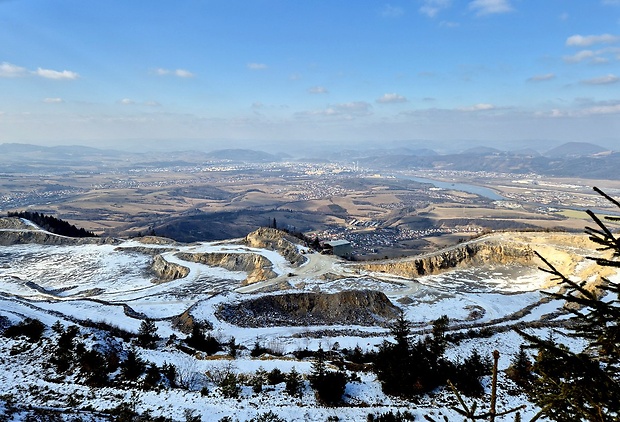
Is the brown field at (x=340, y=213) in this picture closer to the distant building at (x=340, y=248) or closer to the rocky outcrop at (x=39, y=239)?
the distant building at (x=340, y=248)

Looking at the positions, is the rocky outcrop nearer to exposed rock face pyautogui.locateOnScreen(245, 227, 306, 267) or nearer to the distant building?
exposed rock face pyautogui.locateOnScreen(245, 227, 306, 267)

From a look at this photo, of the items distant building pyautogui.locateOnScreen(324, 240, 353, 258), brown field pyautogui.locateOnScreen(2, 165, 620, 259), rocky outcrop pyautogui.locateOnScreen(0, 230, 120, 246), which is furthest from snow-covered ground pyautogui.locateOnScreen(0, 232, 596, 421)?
brown field pyautogui.locateOnScreen(2, 165, 620, 259)

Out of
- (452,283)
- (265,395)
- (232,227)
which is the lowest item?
(232,227)

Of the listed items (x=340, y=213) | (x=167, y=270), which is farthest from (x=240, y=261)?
(x=340, y=213)

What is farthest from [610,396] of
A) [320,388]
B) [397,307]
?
[397,307]

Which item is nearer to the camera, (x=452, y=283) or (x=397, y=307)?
(x=397, y=307)

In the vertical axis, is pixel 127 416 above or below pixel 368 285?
above

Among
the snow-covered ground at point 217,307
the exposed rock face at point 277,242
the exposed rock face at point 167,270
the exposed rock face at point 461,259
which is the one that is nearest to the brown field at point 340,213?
the exposed rock face at point 277,242

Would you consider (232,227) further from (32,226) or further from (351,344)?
(351,344)
